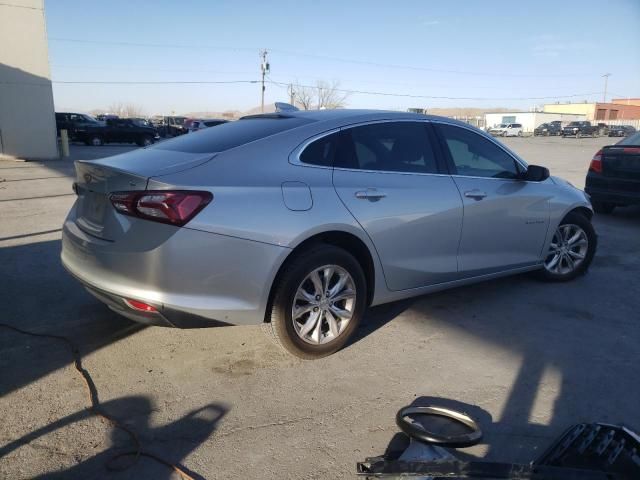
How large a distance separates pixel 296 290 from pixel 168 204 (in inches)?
37.2

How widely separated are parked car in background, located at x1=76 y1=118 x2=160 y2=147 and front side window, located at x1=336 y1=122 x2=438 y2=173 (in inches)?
1093

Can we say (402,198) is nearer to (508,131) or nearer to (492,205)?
(492,205)

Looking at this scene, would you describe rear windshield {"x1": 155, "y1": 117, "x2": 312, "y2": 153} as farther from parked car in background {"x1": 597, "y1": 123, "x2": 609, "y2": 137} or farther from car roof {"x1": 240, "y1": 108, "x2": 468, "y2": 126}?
parked car in background {"x1": 597, "y1": 123, "x2": 609, "y2": 137}

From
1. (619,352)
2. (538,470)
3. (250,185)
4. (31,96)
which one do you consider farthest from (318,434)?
(31,96)

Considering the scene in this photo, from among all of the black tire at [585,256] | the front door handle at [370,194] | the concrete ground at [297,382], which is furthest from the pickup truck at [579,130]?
the front door handle at [370,194]

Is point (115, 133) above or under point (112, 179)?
above

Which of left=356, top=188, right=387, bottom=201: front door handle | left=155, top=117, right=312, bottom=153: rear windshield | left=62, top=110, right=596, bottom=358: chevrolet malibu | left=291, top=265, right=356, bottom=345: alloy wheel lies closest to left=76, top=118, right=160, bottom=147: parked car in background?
left=155, top=117, right=312, bottom=153: rear windshield

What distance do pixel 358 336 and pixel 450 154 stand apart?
1.65 metres

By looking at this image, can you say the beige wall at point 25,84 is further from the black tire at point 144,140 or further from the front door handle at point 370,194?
the front door handle at point 370,194

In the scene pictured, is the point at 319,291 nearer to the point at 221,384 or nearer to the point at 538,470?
the point at 221,384

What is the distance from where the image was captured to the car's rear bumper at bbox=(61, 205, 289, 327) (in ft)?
9.48

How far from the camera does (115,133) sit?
29.3 meters

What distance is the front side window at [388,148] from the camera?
3678 mm

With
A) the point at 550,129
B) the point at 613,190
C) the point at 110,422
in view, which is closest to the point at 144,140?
the point at 613,190
